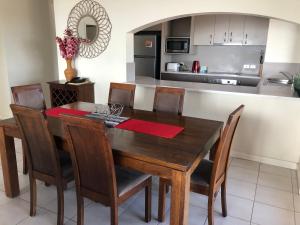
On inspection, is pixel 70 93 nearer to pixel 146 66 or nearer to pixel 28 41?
pixel 28 41

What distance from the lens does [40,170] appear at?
201 centimetres

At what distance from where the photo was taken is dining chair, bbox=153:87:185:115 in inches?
103

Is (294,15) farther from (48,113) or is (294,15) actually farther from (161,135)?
(48,113)

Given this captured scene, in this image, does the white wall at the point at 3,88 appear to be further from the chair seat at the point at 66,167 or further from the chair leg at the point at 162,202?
the chair leg at the point at 162,202

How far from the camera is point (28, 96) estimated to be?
2715 millimetres

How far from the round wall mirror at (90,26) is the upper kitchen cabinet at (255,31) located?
2852mm

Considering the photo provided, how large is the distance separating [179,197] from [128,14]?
273 centimetres

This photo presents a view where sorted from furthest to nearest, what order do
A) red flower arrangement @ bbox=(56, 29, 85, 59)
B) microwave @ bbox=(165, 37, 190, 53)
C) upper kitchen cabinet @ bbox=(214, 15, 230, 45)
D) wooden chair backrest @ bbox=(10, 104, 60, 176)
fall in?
microwave @ bbox=(165, 37, 190, 53)
upper kitchen cabinet @ bbox=(214, 15, 230, 45)
red flower arrangement @ bbox=(56, 29, 85, 59)
wooden chair backrest @ bbox=(10, 104, 60, 176)

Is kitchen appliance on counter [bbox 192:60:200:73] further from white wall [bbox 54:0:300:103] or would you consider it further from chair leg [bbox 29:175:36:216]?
chair leg [bbox 29:175:36:216]

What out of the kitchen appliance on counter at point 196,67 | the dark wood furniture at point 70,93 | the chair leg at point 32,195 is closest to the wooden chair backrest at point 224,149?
the chair leg at point 32,195

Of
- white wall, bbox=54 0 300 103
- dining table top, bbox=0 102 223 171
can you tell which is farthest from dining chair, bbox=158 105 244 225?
white wall, bbox=54 0 300 103

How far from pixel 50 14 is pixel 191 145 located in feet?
14.5

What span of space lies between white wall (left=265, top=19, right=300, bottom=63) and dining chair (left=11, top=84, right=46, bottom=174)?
358 cm

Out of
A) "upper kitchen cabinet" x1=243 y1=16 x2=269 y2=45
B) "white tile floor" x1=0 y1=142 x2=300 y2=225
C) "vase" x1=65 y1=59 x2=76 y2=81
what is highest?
"upper kitchen cabinet" x1=243 y1=16 x2=269 y2=45
